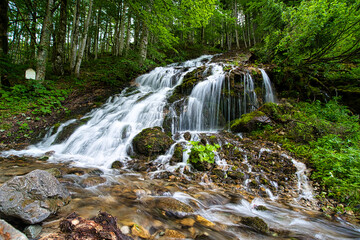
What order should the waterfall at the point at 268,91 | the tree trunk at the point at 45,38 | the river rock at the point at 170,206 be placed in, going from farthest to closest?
the waterfall at the point at 268,91, the tree trunk at the point at 45,38, the river rock at the point at 170,206

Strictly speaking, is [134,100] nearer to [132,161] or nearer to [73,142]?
[73,142]


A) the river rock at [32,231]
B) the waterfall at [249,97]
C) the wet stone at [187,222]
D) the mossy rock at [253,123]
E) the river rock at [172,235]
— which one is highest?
the waterfall at [249,97]

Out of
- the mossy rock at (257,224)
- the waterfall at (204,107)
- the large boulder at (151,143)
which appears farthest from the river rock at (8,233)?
the waterfall at (204,107)

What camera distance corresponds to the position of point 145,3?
29.3 feet

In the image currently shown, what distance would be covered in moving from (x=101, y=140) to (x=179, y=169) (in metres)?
3.30

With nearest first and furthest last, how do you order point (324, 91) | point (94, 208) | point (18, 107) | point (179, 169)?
point (94, 208) < point (179, 169) < point (18, 107) < point (324, 91)

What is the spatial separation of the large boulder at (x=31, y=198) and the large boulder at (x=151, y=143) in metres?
2.90

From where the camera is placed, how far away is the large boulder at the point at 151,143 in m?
4.89

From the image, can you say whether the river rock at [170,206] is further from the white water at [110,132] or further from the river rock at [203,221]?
the white water at [110,132]

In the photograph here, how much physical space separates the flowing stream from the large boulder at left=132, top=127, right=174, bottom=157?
0.77 ft

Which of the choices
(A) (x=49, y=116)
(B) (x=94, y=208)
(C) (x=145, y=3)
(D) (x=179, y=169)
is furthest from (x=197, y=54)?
(B) (x=94, y=208)

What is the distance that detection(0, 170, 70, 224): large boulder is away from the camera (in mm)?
1504

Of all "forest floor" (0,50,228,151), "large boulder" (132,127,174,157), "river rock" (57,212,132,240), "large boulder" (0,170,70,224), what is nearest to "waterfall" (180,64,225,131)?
"large boulder" (132,127,174,157)

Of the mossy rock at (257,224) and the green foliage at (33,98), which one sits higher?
the green foliage at (33,98)
